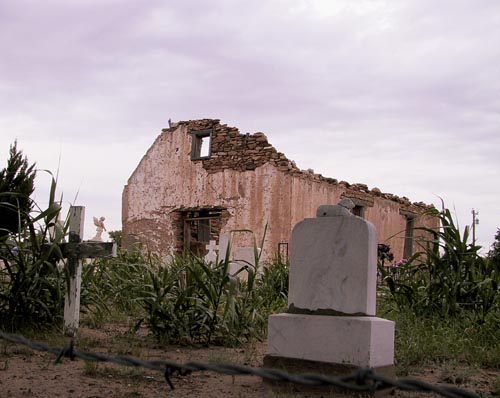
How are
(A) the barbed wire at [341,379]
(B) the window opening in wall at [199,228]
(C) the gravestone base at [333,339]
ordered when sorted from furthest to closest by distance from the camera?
1. (B) the window opening in wall at [199,228]
2. (C) the gravestone base at [333,339]
3. (A) the barbed wire at [341,379]

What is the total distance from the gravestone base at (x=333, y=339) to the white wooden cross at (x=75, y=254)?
1.79 metres

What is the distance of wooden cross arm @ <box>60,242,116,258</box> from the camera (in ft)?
17.8

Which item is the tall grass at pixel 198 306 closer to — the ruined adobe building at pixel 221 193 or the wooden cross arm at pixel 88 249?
the wooden cross arm at pixel 88 249

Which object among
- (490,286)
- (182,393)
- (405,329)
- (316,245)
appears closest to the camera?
(182,393)

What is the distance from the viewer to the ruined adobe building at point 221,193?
→ 1639cm

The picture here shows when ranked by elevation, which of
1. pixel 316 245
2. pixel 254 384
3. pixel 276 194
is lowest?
pixel 254 384

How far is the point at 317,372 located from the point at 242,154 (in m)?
13.2

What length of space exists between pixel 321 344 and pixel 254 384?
0.52 meters

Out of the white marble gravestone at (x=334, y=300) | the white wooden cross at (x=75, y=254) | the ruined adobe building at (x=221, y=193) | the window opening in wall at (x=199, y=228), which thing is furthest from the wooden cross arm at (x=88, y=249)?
the window opening in wall at (x=199, y=228)

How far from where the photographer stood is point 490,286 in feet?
19.5

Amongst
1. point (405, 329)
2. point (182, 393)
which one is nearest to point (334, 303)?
point (182, 393)

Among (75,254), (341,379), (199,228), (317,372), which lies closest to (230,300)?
(317,372)

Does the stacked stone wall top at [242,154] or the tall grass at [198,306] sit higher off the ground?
the stacked stone wall top at [242,154]

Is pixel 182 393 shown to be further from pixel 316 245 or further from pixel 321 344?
pixel 316 245
